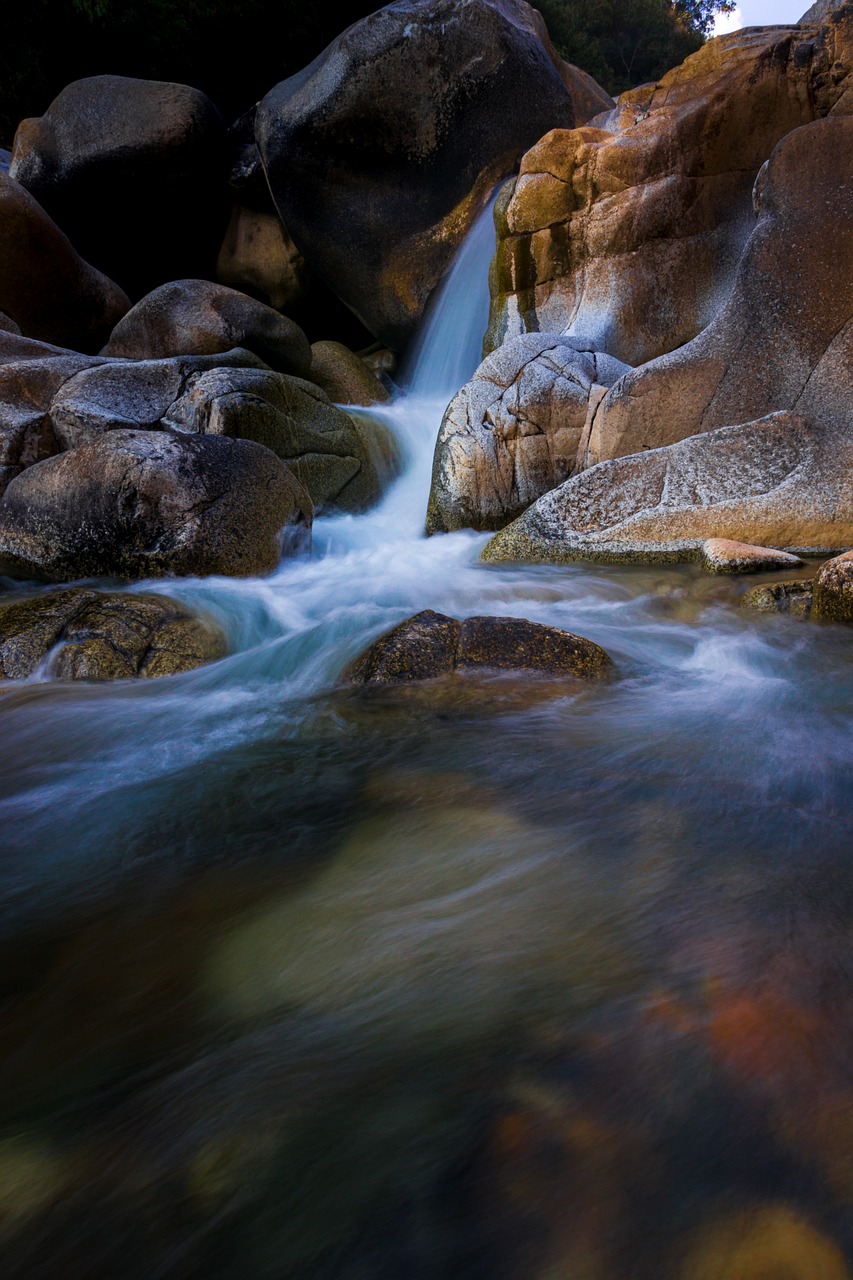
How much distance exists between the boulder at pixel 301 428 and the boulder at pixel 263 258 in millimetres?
8707

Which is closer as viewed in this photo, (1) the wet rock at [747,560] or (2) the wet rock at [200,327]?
(1) the wet rock at [747,560]

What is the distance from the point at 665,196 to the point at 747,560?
21.9ft

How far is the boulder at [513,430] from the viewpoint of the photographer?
25.9 ft

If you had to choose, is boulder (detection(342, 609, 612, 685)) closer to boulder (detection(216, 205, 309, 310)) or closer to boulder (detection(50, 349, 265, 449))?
boulder (detection(50, 349, 265, 449))

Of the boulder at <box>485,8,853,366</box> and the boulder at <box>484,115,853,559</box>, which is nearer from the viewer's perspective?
the boulder at <box>484,115,853,559</box>

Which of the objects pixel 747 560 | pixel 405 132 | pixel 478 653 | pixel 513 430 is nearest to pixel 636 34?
pixel 405 132

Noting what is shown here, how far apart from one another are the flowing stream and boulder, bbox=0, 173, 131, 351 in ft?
41.4

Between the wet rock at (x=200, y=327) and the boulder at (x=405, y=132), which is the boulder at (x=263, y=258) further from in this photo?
the wet rock at (x=200, y=327)

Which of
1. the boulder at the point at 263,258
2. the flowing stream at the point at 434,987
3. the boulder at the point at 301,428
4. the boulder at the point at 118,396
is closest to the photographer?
the flowing stream at the point at 434,987

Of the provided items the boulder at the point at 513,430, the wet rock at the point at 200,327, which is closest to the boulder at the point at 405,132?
the wet rock at the point at 200,327

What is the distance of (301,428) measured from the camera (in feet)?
30.3

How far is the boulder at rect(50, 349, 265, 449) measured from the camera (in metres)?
7.79

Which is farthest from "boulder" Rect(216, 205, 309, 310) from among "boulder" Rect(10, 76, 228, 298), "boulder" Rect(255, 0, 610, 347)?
"boulder" Rect(255, 0, 610, 347)

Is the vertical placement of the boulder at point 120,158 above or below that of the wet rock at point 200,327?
above
